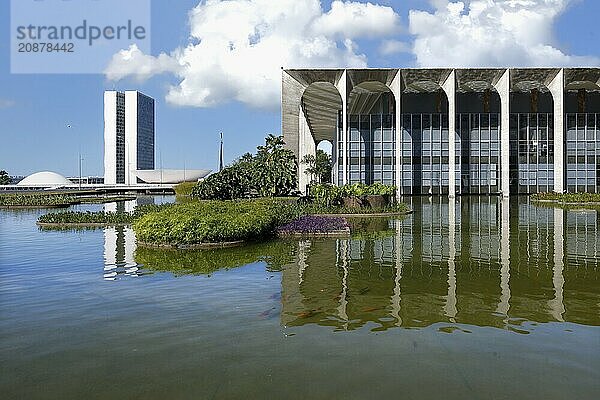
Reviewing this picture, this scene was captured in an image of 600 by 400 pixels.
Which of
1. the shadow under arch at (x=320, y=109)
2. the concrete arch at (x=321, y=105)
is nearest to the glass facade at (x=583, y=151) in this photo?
the shadow under arch at (x=320, y=109)

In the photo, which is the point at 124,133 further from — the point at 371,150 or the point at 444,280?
the point at 444,280

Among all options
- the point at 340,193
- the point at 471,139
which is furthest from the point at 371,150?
the point at 340,193

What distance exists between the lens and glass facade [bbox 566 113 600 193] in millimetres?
60656

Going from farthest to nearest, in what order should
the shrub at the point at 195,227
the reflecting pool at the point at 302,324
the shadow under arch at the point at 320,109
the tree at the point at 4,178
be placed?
the tree at the point at 4,178 < the shadow under arch at the point at 320,109 < the shrub at the point at 195,227 < the reflecting pool at the point at 302,324

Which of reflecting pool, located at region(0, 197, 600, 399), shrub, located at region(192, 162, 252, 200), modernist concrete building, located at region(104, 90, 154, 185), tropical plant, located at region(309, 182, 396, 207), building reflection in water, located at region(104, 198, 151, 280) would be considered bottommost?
reflecting pool, located at region(0, 197, 600, 399)

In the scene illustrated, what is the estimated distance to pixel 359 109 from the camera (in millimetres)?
69562

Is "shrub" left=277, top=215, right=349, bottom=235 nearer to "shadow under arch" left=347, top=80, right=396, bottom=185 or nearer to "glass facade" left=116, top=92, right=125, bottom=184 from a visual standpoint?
"shadow under arch" left=347, top=80, right=396, bottom=185

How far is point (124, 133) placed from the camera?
175750 millimetres

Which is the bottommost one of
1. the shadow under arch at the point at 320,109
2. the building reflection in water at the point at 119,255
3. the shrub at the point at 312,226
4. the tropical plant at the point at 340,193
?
the building reflection in water at the point at 119,255

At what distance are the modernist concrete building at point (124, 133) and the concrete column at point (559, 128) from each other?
126m

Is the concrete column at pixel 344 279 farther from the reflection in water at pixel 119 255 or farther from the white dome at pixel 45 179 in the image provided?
the white dome at pixel 45 179

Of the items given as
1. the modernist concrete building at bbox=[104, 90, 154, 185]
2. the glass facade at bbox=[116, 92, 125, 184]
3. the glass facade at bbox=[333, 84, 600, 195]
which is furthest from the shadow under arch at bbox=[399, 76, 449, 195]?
the glass facade at bbox=[116, 92, 125, 184]

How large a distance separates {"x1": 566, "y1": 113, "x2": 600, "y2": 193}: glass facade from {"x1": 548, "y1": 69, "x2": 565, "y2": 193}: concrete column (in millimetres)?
2780

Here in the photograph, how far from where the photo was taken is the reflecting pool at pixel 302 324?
6.28 meters
